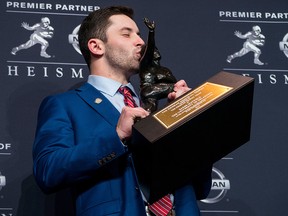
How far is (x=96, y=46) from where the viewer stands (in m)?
2.46

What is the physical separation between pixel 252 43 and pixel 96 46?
0.79 metres

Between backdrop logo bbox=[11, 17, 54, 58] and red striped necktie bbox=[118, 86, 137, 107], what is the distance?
1.91ft

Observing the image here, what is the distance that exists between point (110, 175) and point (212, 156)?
31 centimetres

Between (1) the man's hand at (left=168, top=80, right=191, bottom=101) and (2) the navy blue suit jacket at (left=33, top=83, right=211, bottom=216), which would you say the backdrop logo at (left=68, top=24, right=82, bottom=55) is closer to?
(2) the navy blue suit jacket at (left=33, top=83, right=211, bottom=216)

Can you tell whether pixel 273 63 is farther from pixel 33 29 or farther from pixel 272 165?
pixel 33 29

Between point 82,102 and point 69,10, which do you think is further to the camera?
point 69,10

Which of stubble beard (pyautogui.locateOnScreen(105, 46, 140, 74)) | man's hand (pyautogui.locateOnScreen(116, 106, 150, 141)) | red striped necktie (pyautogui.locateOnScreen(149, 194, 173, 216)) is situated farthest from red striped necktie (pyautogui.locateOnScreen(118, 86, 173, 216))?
stubble beard (pyautogui.locateOnScreen(105, 46, 140, 74))

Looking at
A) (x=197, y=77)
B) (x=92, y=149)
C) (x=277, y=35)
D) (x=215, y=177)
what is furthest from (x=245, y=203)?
(x=92, y=149)

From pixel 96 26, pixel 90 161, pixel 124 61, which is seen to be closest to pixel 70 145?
pixel 90 161

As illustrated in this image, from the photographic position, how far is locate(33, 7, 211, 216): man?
1.97m

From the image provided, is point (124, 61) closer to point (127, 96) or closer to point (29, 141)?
point (127, 96)

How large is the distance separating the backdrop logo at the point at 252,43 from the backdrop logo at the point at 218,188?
1.61 feet

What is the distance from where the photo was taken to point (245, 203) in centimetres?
270

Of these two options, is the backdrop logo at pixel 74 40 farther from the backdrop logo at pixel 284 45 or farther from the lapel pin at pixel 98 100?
the backdrop logo at pixel 284 45
